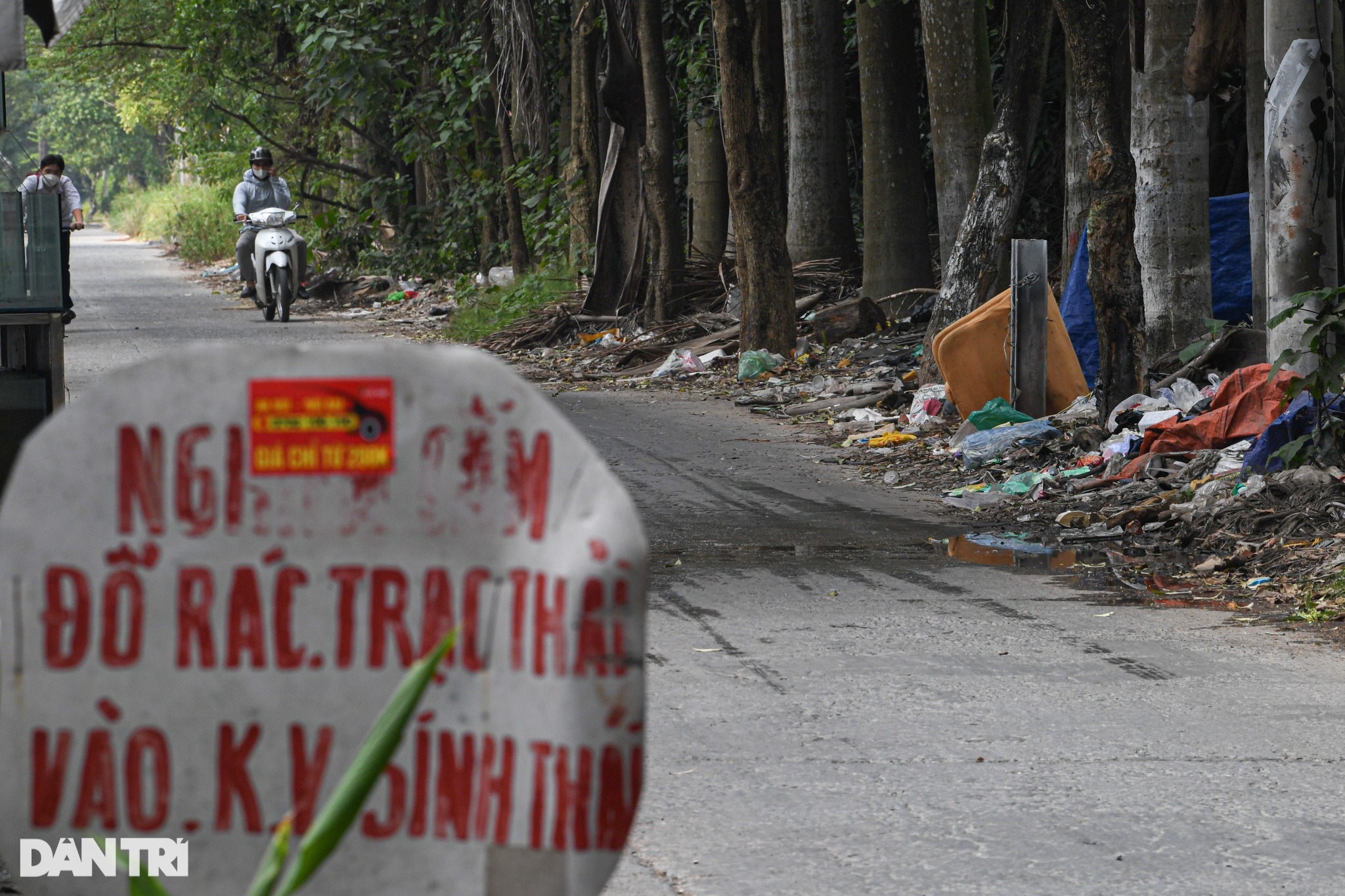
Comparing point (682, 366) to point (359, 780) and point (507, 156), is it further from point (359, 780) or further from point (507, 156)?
point (359, 780)

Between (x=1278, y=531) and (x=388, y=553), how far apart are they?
6246 mm

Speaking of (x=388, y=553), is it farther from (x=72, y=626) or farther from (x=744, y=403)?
(x=744, y=403)

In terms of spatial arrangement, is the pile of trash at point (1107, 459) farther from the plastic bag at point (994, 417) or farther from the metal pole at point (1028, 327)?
the metal pole at point (1028, 327)

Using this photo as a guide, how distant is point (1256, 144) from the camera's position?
406 inches

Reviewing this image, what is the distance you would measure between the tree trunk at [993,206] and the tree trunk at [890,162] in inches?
109

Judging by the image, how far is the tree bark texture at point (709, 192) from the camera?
18031 millimetres

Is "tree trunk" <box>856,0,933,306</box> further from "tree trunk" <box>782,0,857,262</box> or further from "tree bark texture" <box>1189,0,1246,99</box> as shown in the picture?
"tree bark texture" <box>1189,0,1246,99</box>

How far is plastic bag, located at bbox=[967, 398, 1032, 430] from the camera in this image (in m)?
10.0

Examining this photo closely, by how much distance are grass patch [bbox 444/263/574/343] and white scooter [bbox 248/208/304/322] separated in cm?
206

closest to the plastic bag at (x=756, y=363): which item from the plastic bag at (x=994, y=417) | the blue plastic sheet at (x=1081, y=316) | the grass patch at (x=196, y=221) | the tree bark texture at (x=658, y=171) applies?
the tree bark texture at (x=658, y=171)

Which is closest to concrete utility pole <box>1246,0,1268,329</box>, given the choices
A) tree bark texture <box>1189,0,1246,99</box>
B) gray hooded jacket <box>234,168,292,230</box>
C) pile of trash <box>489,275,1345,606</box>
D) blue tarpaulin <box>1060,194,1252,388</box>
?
tree bark texture <box>1189,0,1246,99</box>

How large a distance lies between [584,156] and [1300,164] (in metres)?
11.6

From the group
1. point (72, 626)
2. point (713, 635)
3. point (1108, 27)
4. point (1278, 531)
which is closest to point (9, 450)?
point (713, 635)

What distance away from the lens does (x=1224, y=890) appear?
3.31m
